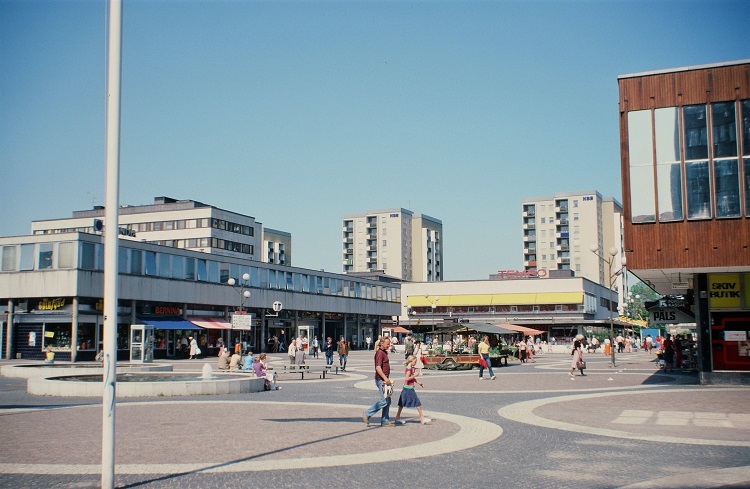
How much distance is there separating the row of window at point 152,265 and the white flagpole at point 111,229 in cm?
4120

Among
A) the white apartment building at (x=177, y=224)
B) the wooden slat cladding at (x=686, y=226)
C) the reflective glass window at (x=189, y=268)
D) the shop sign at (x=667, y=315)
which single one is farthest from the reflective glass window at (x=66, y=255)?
the white apartment building at (x=177, y=224)

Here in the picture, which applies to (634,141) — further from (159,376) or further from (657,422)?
(159,376)

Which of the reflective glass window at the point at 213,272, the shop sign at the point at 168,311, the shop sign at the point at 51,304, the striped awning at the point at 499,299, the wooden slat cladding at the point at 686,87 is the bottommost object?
the shop sign at the point at 168,311

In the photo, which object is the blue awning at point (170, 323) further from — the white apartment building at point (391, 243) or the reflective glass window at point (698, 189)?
the white apartment building at point (391, 243)

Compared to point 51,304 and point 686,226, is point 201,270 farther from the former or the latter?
point 686,226

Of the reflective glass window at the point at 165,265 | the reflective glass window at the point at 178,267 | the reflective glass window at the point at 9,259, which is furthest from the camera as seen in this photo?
the reflective glass window at the point at 178,267

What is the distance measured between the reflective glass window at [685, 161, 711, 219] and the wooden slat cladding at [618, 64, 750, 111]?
2280mm

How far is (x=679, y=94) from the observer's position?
25.5m

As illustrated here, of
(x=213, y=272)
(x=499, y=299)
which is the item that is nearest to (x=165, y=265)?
(x=213, y=272)

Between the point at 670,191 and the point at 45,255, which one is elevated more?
the point at 670,191

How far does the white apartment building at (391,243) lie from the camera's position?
154 meters

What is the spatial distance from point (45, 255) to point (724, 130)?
41180 millimetres

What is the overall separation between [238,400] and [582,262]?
128m

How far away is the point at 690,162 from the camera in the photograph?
25094 millimetres
